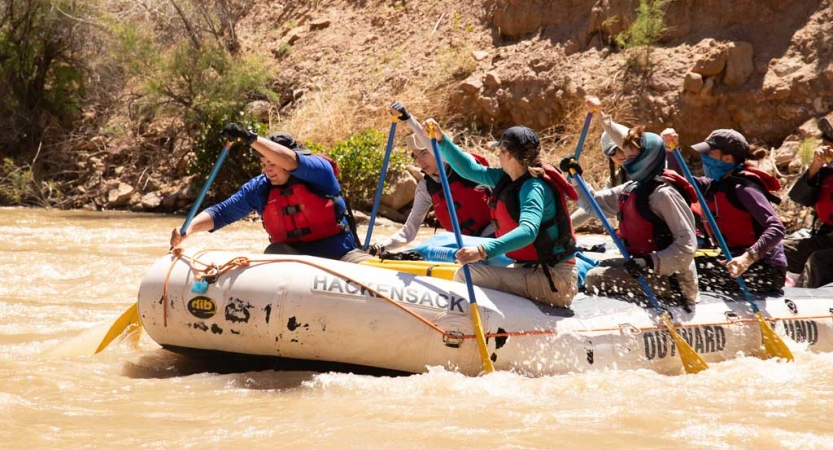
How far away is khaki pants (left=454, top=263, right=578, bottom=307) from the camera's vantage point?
4152mm

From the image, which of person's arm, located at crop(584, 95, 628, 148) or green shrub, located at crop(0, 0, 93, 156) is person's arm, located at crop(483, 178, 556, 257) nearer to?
person's arm, located at crop(584, 95, 628, 148)

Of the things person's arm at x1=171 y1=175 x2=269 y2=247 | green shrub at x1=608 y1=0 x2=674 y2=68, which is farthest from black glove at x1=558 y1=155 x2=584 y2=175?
green shrub at x1=608 y1=0 x2=674 y2=68

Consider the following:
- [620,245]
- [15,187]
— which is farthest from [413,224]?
[15,187]

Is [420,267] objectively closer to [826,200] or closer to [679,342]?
[679,342]

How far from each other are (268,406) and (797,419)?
2.13 metres

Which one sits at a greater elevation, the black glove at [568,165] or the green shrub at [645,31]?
the green shrub at [645,31]

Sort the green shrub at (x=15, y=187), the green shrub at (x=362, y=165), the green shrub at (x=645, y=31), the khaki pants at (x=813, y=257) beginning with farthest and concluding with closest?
the green shrub at (x=15, y=187)
the green shrub at (x=362, y=165)
the green shrub at (x=645, y=31)
the khaki pants at (x=813, y=257)

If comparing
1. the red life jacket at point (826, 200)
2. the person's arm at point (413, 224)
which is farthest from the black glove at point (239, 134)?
the red life jacket at point (826, 200)

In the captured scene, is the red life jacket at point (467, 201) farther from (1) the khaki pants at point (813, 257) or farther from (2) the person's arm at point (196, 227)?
(1) the khaki pants at point (813, 257)

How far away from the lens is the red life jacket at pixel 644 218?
4.43 metres

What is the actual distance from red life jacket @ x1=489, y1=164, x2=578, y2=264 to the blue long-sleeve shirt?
3.20ft

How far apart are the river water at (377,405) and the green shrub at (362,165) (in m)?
6.40

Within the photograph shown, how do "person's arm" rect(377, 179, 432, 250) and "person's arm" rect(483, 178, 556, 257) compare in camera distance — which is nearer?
"person's arm" rect(483, 178, 556, 257)

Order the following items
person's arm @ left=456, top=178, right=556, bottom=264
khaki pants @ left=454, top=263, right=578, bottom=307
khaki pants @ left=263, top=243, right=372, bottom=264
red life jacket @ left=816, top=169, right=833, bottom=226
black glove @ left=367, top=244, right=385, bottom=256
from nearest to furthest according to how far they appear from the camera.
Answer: person's arm @ left=456, top=178, right=556, bottom=264 < khaki pants @ left=454, top=263, right=578, bottom=307 < khaki pants @ left=263, top=243, right=372, bottom=264 < black glove @ left=367, top=244, right=385, bottom=256 < red life jacket @ left=816, top=169, right=833, bottom=226
